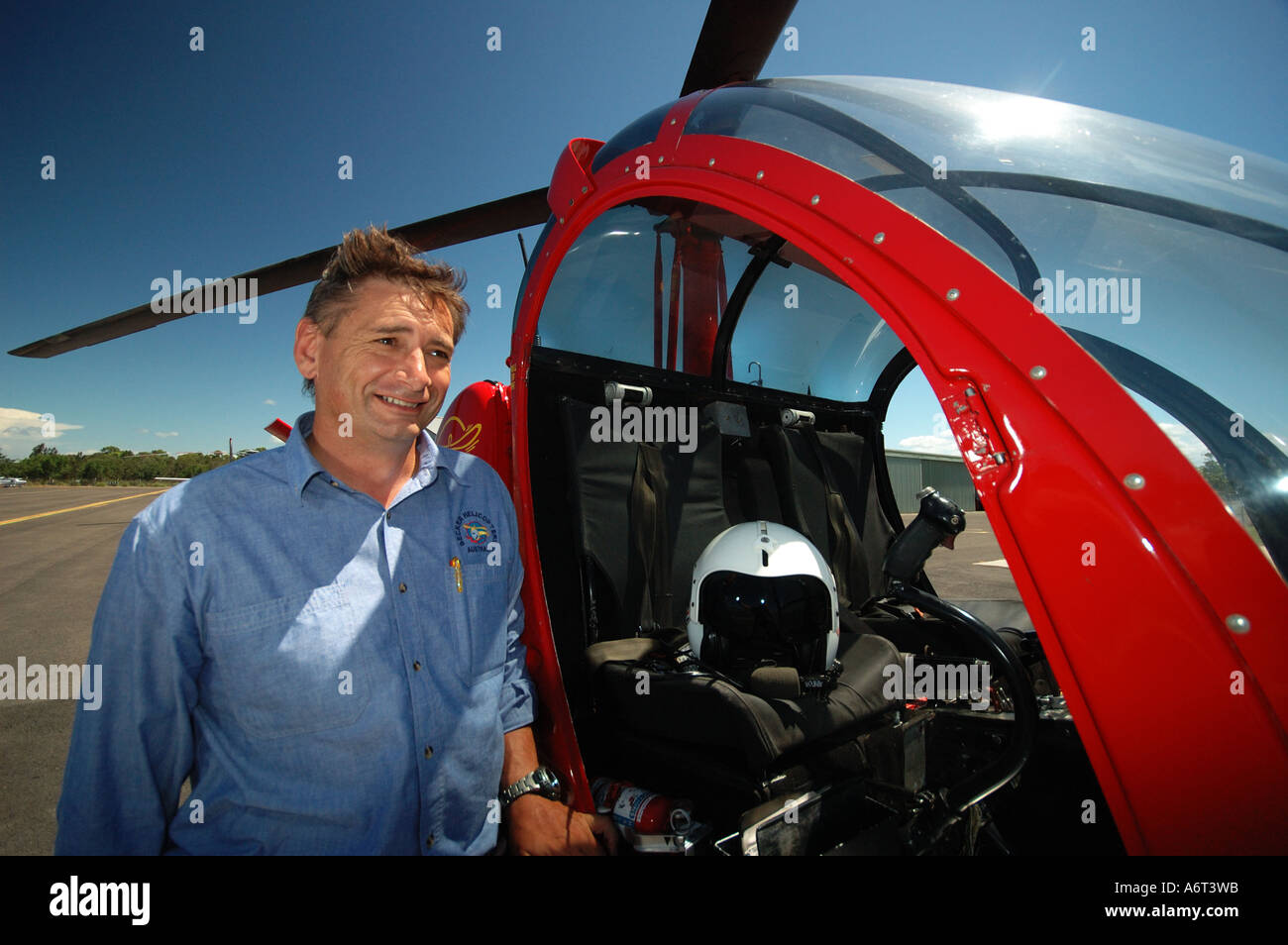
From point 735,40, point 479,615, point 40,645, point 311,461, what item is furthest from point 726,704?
point 40,645

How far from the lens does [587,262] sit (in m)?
2.11

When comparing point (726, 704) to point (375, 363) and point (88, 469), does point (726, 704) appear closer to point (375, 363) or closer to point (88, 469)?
point (375, 363)

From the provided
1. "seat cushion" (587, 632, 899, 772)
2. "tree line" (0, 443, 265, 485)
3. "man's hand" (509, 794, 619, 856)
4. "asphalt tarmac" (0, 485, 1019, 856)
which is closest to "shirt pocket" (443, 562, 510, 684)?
"man's hand" (509, 794, 619, 856)

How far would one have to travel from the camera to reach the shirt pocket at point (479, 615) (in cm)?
126

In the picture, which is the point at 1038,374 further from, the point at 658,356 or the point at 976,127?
the point at 658,356

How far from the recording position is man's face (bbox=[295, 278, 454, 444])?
1.25m

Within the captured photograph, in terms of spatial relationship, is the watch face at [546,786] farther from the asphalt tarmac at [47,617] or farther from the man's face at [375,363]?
the asphalt tarmac at [47,617]

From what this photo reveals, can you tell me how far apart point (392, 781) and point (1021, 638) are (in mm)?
2109

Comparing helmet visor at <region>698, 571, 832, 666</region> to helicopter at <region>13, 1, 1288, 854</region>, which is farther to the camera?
helmet visor at <region>698, 571, 832, 666</region>

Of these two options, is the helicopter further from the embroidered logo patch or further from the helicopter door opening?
the embroidered logo patch

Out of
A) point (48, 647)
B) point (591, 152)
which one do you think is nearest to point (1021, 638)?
point (591, 152)

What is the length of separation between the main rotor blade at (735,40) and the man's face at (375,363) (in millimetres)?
1330

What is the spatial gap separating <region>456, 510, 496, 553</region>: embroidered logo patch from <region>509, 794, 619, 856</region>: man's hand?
0.61 meters

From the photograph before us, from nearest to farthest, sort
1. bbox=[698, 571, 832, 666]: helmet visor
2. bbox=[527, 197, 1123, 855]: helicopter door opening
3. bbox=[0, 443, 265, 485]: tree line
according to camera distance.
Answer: bbox=[527, 197, 1123, 855]: helicopter door opening → bbox=[698, 571, 832, 666]: helmet visor → bbox=[0, 443, 265, 485]: tree line
